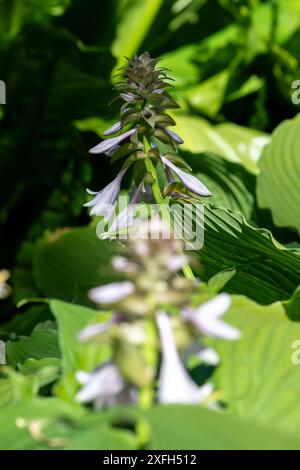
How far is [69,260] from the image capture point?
1642 millimetres

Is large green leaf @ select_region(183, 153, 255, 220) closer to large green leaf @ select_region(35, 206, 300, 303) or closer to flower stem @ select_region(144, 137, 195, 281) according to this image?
large green leaf @ select_region(35, 206, 300, 303)

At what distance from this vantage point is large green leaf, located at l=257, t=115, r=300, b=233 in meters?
1.23

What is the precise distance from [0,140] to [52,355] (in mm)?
1295

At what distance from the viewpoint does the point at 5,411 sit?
0.57m

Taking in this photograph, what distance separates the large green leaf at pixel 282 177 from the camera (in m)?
1.23

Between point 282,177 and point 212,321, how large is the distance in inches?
32.6

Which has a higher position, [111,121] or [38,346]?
[111,121]

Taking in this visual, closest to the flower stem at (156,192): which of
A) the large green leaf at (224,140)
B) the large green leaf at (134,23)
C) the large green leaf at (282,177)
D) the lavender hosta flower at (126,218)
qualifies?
the lavender hosta flower at (126,218)

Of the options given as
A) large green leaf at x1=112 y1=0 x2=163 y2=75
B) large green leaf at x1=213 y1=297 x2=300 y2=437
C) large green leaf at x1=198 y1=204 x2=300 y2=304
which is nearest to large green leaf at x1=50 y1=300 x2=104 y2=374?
large green leaf at x1=213 y1=297 x2=300 y2=437

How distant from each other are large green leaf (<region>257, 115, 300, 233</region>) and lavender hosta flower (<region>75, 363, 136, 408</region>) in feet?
2.58

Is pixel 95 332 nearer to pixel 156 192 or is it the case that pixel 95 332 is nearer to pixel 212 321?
pixel 212 321

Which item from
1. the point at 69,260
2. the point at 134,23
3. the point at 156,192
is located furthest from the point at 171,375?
the point at 134,23

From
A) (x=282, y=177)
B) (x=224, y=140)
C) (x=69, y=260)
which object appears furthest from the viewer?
(x=224, y=140)

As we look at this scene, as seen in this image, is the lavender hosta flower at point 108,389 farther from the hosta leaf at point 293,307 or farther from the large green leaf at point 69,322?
the hosta leaf at point 293,307
